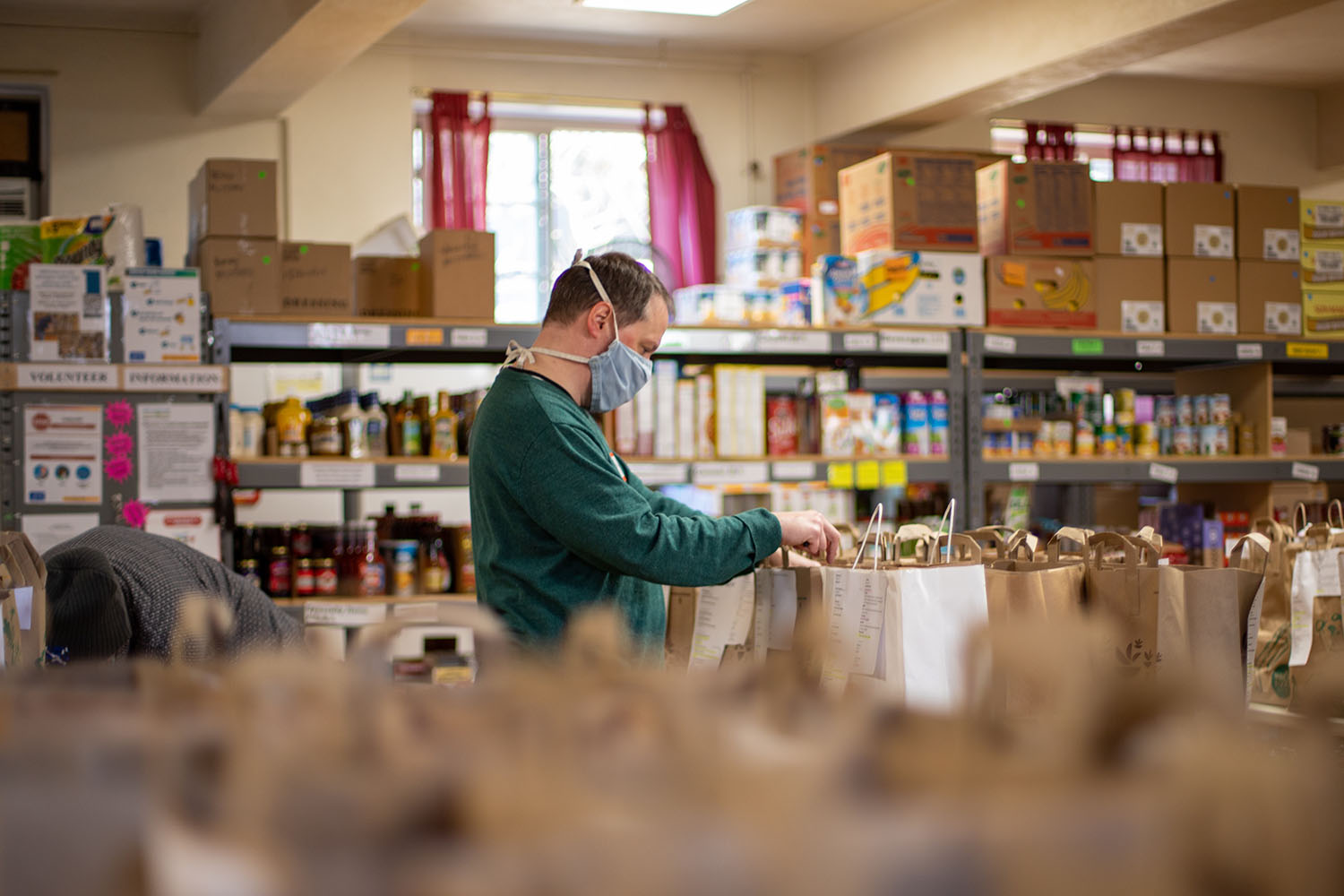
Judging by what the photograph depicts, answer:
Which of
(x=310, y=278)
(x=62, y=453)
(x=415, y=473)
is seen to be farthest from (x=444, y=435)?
(x=62, y=453)

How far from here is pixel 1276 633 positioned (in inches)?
117

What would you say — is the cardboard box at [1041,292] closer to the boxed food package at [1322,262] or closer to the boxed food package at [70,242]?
the boxed food package at [1322,262]

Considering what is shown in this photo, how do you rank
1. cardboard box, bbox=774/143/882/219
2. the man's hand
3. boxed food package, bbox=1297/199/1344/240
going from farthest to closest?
cardboard box, bbox=774/143/882/219 < boxed food package, bbox=1297/199/1344/240 < the man's hand

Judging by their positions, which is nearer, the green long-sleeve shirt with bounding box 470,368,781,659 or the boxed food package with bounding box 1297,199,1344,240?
the green long-sleeve shirt with bounding box 470,368,781,659

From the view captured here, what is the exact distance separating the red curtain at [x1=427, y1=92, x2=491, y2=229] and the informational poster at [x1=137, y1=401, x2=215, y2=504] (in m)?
3.65

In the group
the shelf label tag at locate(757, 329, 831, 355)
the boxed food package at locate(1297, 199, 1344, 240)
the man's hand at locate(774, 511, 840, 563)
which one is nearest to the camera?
the man's hand at locate(774, 511, 840, 563)

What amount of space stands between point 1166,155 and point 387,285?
6.47 metres

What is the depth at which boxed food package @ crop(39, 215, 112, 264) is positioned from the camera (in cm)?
427

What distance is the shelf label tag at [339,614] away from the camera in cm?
421

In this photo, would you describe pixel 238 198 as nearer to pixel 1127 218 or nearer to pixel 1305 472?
pixel 1127 218

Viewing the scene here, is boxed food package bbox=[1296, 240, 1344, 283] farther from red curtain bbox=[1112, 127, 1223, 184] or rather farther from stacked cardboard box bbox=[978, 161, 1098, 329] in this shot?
red curtain bbox=[1112, 127, 1223, 184]

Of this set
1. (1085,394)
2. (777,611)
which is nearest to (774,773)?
(777,611)

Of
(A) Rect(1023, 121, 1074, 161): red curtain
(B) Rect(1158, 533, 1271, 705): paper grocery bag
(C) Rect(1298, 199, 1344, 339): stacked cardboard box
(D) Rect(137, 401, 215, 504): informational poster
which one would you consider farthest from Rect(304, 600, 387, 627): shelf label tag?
(A) Rect(1023, 121, 1074, 161): red curtain

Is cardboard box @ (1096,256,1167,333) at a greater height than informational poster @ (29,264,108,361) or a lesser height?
greater
